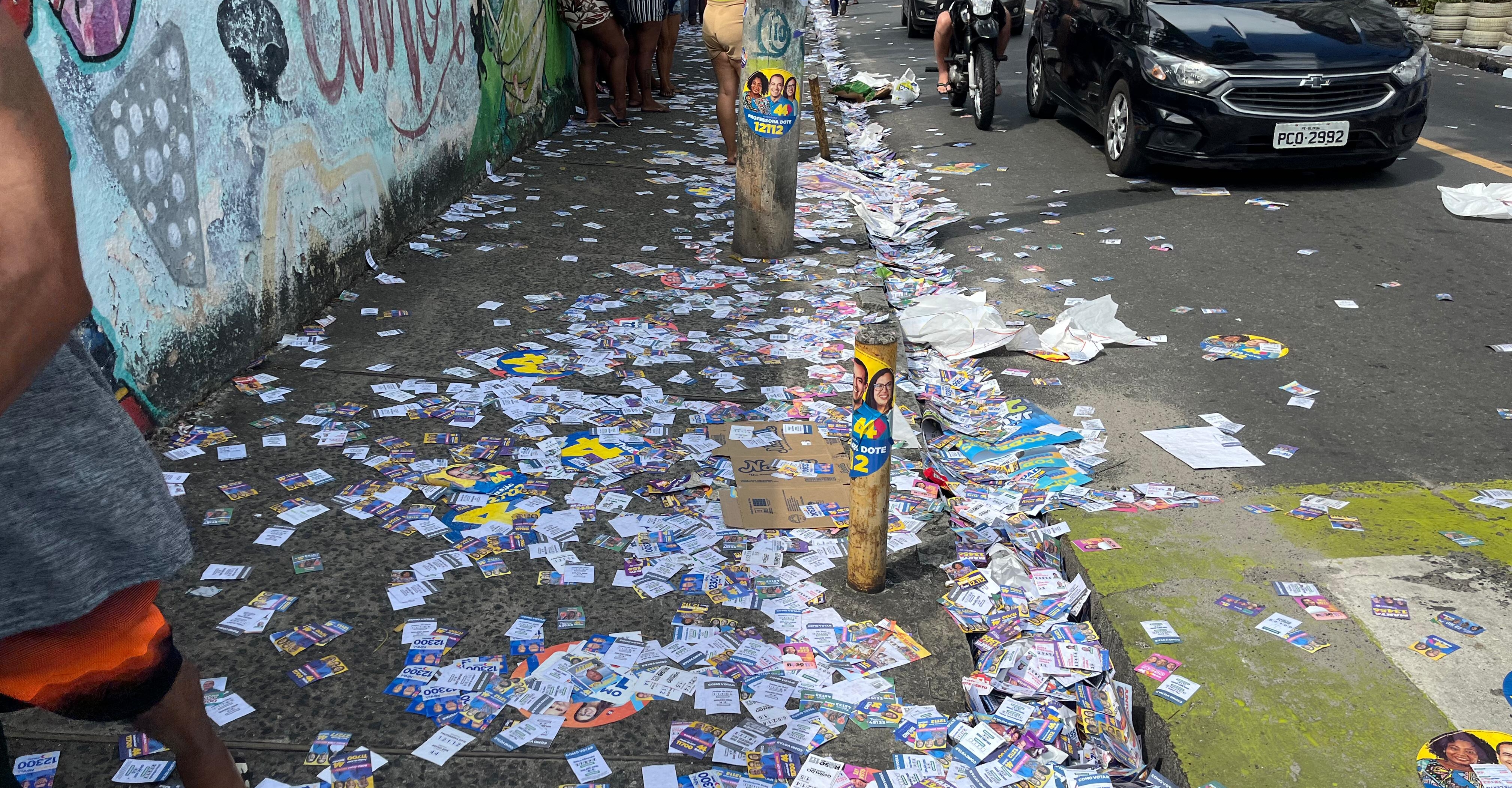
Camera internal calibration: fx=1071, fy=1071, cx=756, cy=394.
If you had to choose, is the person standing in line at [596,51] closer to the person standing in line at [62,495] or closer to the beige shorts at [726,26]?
the beige shorts at [726,26]

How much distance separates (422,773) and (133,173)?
7.51 feet

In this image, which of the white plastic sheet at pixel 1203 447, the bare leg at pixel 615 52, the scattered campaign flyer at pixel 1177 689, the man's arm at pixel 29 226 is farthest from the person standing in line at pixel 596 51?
the man's arm at pixel 29 226

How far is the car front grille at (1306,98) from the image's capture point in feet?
22.4

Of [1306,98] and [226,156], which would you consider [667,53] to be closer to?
[1306,98]

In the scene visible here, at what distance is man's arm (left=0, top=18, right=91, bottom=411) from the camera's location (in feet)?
4.14

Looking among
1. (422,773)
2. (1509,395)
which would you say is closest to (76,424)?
(422,773)

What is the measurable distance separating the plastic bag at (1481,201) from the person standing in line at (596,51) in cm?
634

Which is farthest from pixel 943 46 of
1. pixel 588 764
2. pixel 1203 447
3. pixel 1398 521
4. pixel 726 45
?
pixel 588 764

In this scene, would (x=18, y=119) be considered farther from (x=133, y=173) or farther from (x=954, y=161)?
(x=954, y=161)

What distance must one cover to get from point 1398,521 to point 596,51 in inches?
314

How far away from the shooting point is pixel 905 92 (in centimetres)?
1148

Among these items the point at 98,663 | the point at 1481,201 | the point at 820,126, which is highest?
the point at 98,663

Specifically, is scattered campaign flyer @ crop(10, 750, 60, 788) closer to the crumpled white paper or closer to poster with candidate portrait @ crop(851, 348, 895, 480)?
poster with candidate portrait @ crop(851, 348, 895, 480)

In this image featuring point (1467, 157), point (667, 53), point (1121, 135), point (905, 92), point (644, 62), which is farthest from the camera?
point (905, 92)
